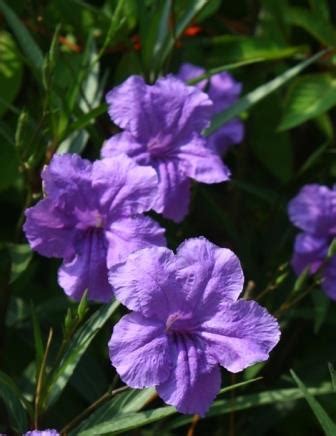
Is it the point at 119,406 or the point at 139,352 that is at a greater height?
the point at 139,352

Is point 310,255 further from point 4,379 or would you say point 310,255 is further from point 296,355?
point 4,379

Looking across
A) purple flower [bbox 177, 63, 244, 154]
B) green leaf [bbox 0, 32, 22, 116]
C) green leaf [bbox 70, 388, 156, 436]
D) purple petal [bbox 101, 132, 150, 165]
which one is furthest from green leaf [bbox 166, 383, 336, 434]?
green leaf [bbox 0, 32, 22, 116]

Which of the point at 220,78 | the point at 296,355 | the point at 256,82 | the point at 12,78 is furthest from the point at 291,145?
the point at 12,78

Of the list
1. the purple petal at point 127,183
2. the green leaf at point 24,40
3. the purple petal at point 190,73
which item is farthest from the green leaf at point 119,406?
the purple petal at point 190,73

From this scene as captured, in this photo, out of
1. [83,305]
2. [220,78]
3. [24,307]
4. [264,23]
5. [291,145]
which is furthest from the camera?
[291,145]

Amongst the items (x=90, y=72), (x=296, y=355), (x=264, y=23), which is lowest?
(x=296, y=355)

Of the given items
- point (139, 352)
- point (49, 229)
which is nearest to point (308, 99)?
point (49, 229)

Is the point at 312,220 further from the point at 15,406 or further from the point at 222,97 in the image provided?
the point at 15,406
